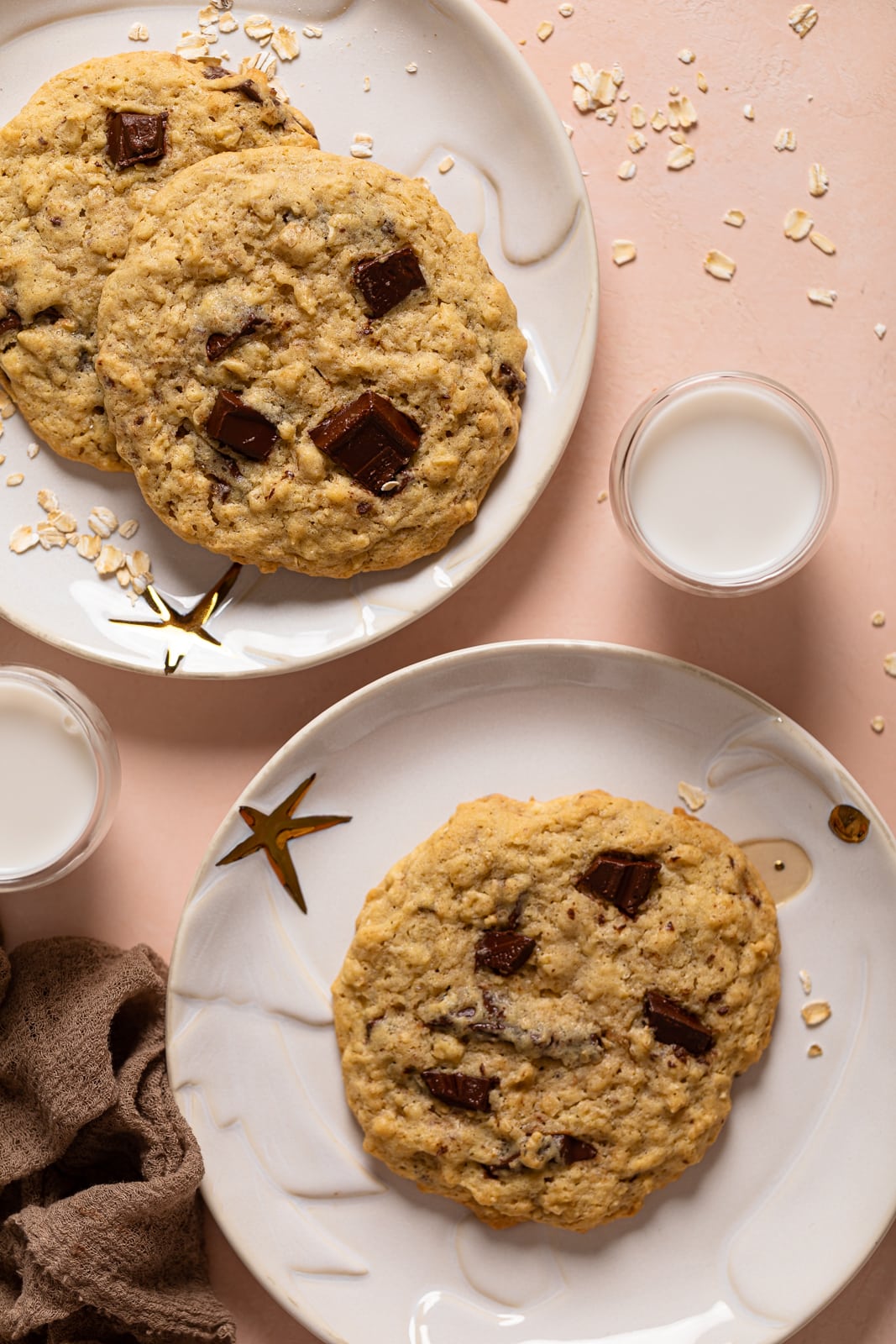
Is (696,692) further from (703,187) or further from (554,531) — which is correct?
(703,187)

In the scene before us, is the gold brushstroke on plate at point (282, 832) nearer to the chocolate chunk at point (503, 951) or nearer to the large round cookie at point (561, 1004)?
the large round cookie at point (561, 1004)

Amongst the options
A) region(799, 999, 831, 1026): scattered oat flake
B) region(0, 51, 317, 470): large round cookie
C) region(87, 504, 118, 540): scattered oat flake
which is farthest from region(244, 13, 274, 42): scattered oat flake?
region(799, 999, 831, 1026): scattered oat flake

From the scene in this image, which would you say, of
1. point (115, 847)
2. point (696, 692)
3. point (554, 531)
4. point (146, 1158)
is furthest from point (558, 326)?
point (146, 1158)

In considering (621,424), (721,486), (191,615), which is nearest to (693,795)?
(721,486)

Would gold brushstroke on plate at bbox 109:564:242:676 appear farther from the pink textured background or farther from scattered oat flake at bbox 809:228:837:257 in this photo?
scattered oat flake at bbox 809:228:837:257

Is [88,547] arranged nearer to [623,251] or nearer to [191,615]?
[191,615]
